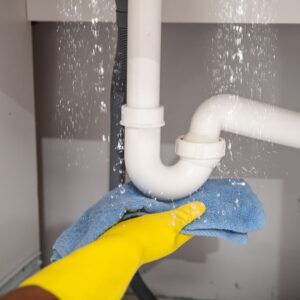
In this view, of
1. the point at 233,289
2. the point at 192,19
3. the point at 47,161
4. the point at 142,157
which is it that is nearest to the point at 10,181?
the point at 47,161

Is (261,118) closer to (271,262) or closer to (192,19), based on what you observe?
(192,19)

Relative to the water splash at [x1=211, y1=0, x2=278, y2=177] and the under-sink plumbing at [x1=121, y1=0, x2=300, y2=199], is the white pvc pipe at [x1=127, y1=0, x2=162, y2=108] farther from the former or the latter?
the water splash at [x1=211, y1=0, x2=278, y2=177]

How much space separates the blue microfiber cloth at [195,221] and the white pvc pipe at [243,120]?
0.34 ft

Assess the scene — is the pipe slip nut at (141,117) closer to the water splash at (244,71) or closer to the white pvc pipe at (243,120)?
the white pvc pipe at (243,120)

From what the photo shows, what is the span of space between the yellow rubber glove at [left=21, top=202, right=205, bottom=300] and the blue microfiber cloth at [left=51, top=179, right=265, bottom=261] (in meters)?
0.02

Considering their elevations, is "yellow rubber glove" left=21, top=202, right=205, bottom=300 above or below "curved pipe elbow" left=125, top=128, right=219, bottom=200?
below

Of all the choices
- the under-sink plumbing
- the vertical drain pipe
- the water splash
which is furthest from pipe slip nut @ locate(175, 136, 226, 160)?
the water splash

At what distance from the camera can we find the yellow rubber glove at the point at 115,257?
42cm

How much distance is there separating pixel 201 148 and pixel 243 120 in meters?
0.09

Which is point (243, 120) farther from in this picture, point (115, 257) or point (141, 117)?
point (115, 257)

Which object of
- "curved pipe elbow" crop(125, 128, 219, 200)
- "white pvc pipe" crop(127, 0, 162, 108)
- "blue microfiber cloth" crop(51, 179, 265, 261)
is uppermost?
"white pvc pipe" crop(127, 0, 162, 108)

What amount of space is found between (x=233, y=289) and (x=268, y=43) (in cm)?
54

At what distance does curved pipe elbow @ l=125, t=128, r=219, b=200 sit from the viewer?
66 centimetres

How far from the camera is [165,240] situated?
637mm
